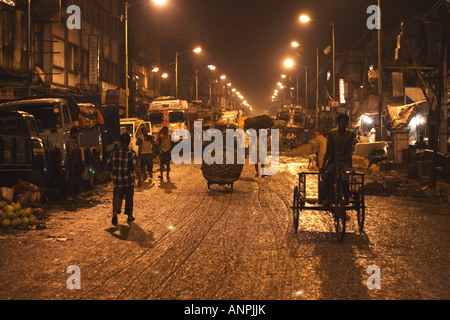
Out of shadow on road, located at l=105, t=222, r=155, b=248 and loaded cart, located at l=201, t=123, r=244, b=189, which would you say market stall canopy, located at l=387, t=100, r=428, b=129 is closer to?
loaded cart, located at l=201, t=123, r=244, b=189

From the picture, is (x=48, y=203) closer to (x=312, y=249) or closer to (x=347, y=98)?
(x=312, y=249)

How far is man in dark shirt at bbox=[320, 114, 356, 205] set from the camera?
8898 mm

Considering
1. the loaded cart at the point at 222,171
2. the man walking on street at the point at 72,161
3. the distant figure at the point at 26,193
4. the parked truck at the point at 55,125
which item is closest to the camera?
the distant figure at the point at 26,193

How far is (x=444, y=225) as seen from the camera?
10258 mm

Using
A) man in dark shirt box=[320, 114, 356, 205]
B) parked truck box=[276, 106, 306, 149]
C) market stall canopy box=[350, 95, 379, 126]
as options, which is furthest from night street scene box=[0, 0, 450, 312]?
parked truck box=[276, 106, 306, 149]

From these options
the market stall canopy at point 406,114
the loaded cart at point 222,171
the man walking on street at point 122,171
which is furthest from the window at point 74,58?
the man walking on street at point 122,171

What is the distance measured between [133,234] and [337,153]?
3917 millimetres

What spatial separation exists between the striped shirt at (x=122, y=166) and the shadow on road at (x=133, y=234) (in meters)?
0.86

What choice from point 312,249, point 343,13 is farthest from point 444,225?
point 343,13

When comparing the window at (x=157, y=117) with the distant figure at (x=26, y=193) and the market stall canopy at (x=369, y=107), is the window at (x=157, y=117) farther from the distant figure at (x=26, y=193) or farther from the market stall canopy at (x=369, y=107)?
the distant figure at (x=26, y=193)

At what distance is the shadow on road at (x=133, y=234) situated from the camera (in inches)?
333

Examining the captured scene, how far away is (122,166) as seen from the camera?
33.0 feet

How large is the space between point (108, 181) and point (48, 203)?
5682 mm

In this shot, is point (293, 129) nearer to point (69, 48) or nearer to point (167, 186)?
point (69, 48)
